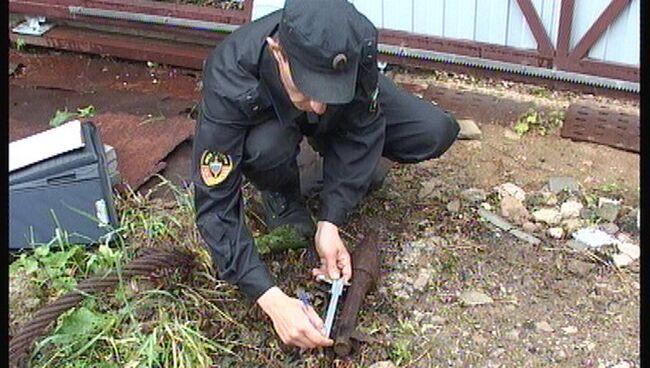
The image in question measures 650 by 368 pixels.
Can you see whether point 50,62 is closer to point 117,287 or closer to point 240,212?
point 117,287

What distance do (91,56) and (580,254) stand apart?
2761 millimetres

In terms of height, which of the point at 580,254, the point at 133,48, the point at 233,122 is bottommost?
the point at 580,254

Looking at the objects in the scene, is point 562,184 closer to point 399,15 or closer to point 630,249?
point 630,249

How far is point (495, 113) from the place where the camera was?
4.35 meters

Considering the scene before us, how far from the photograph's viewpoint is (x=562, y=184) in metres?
3.91

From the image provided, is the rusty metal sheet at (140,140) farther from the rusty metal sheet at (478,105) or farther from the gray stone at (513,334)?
the gray stone at (513,334)

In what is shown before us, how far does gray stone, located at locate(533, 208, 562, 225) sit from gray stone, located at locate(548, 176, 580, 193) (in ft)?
0.42

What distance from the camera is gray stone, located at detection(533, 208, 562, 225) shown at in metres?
3.74

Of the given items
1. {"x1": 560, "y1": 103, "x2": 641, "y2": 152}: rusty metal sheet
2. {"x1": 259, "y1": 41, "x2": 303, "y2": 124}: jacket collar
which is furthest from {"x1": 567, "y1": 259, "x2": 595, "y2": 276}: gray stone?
{"x1": 259, "y1": 41, "x2": 303, "y2": 124}: jacket collar

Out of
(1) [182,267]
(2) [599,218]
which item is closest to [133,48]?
(1) [182,267]

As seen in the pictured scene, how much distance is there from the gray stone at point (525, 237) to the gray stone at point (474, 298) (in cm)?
35

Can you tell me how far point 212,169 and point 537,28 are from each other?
71.6 inches

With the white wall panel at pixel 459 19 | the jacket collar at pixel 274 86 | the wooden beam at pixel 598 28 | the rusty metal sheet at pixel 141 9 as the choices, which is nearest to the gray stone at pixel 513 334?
the jacket collar at pixel 274 86

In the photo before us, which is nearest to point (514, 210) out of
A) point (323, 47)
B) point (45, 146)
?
point (323, 47)
